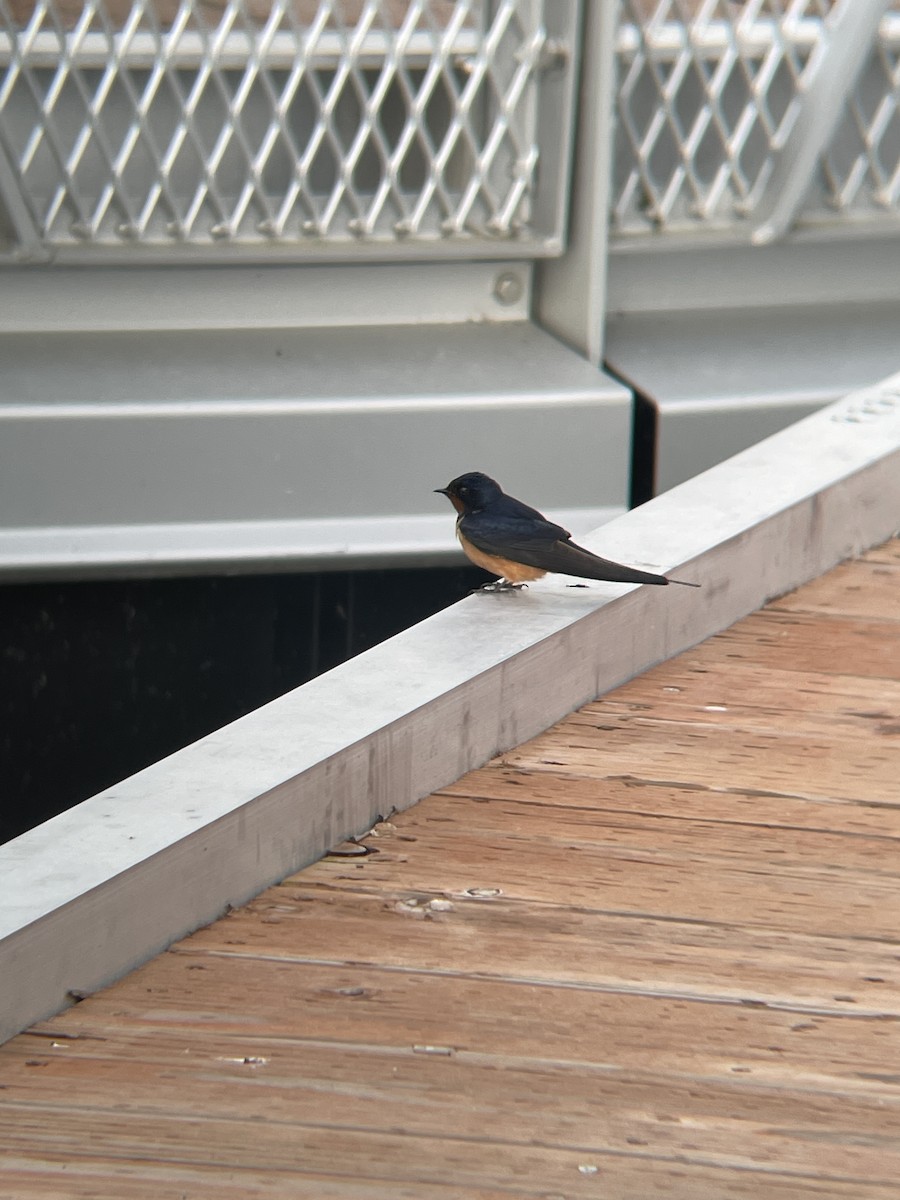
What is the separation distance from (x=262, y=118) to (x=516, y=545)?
2063 mm

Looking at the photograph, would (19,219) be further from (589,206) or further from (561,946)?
(561,946)

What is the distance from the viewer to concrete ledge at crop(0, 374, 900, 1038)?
1655mm

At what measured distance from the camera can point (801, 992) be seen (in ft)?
5.57

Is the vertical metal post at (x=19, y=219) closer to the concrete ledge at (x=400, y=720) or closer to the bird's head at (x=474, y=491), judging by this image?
the bird's head at (x=474, y=491)

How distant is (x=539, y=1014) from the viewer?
5.40 feet

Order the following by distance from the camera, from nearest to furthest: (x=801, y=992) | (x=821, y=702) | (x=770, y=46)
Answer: (x=801, y=992), (x=821, y=702), (x=770, y=46)

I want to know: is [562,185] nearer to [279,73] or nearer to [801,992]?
[279,73]

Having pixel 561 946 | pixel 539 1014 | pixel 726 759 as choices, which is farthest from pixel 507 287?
pixel 539 1014

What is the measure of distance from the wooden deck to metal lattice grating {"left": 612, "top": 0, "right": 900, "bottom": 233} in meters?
2.31

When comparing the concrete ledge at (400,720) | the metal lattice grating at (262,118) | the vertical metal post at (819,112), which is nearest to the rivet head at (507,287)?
the metal lattice grating at (262,118)

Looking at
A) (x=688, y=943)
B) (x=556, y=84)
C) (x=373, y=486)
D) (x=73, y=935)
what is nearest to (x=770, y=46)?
(x=556, y=84)

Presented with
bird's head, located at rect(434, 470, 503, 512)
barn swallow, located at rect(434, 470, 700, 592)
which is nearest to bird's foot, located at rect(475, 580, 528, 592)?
barn swallow, located at rect(434, 470, 700, 592)

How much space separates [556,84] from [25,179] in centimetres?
122

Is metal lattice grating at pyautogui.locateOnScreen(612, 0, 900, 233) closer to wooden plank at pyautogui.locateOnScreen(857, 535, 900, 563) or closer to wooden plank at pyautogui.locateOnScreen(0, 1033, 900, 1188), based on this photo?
wooden plank at pyautogui.locateOnScreen(857, 535, 900, 563)
